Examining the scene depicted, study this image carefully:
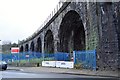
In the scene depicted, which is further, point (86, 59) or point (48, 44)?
point (48, 44)

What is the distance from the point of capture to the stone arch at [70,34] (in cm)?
3985

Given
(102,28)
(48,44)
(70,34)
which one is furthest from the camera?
(48,44)

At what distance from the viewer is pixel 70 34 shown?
4372 centimetres

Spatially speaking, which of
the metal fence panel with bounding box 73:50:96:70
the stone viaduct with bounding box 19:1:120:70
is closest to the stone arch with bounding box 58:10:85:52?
the stone viaduct with bounding box 19:1:120:70

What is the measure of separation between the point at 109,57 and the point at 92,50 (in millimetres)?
2359

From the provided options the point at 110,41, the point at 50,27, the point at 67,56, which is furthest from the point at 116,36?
the point at 50,27

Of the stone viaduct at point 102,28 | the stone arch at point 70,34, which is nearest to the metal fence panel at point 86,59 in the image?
Result: the stone viaduct at point 102,28

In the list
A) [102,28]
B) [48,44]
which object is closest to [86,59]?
[102,28]

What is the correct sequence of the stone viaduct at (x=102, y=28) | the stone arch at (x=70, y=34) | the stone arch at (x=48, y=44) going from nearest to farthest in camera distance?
the stone viaduct at (x=102, y=28)
the stone arch at (x=70, y=34)
the stone arch at (x=48, y=44)

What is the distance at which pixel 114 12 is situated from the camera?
25.0 meters

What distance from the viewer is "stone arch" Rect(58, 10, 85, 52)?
39.8 meters

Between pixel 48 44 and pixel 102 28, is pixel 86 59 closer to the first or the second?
pixel 102 28

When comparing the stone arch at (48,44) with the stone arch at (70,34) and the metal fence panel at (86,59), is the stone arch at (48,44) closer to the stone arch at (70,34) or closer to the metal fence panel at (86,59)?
the stone arch at (70,34)

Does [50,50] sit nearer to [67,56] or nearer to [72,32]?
[72,32]
